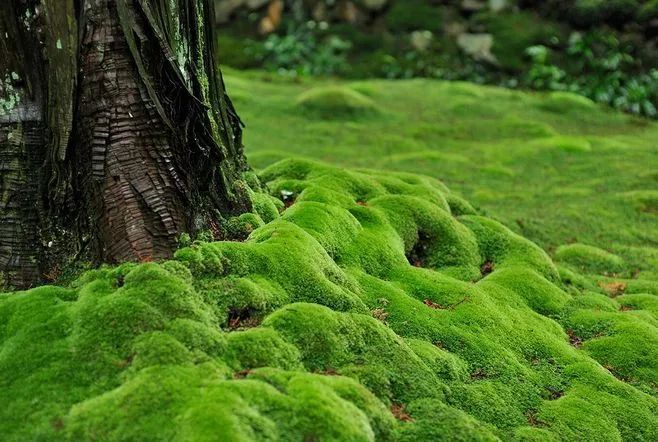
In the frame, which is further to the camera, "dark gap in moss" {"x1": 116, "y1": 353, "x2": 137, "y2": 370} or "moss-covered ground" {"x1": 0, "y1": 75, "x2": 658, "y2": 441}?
"dark gap in moss" {"x1": 116, "y1": 353, "x2": 137, "y2": 370}

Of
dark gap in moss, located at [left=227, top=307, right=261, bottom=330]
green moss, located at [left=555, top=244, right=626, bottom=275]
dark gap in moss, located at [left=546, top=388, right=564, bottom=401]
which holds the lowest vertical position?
green moss, located at [left=555, top=244, right=626, bottom=275]

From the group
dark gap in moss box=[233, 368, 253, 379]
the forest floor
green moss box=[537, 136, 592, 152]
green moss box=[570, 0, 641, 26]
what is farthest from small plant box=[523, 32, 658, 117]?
dark gap in moss box=[233, 368, 253, 379]

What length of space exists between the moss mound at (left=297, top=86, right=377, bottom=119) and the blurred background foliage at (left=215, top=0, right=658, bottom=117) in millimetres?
6808

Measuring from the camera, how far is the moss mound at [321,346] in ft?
14.4

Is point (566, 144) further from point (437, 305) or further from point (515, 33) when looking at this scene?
point (437, 305)

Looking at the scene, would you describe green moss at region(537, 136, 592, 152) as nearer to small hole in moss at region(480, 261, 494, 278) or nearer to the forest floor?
the forest floor

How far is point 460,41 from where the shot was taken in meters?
28.9

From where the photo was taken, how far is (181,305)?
5012 mm

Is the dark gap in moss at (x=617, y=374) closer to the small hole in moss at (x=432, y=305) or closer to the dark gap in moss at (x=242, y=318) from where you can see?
the small hole in moss at (x=432, y=305)

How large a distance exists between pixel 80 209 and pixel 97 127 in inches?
29.9

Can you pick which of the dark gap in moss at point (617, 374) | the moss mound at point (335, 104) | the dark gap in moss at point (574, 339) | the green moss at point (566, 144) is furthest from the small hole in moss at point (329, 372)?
the moss mound at point (335, 104)

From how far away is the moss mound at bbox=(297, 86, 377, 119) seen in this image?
2114 cm

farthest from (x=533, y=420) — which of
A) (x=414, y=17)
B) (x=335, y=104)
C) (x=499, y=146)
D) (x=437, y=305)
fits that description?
(x=414, y=17)

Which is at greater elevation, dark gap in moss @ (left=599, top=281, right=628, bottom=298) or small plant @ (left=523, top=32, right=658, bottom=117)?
small plant @ (left=523, top=32, right=658, bottom=117)
